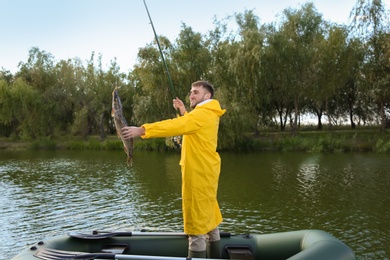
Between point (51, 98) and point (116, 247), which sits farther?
point (51, 98)

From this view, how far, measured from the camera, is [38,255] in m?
5.09

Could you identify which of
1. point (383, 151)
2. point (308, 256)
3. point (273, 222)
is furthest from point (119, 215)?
point (383, 151)

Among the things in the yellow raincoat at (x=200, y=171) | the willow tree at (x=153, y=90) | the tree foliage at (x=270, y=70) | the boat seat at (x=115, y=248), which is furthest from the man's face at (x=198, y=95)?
the willow tree at (x=153, y=90)

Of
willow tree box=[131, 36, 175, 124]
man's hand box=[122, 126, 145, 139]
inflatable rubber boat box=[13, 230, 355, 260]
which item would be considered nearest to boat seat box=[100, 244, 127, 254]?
inflatable rubber boat box=[13, 230, 355, 260]

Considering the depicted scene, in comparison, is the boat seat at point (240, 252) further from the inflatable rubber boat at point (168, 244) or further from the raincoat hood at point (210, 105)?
the raincoat hood at point (210, 105)

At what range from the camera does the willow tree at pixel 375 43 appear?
89.1ft

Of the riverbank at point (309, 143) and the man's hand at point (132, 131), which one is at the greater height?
the man's hand at point (132, 131)

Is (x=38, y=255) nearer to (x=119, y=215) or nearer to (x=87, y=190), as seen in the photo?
(x=119, y=215)

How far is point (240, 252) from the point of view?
546 centimetres

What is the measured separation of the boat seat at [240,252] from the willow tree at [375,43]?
24.3 metres

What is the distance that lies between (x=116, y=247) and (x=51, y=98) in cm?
3698

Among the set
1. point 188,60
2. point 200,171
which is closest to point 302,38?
point 188,60

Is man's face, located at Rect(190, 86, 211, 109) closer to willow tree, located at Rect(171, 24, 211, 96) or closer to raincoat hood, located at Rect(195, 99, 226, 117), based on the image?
raincoat hood, located at Rect(195, 99, 226, 117)

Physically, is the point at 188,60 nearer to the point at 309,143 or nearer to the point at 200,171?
the point at 309,143
